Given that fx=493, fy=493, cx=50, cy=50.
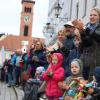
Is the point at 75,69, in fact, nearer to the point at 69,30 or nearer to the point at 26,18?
the point at 69,30

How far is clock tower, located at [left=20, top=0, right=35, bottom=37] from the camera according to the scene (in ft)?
383

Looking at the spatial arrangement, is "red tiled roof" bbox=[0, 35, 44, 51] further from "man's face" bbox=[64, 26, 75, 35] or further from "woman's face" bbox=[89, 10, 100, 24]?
"woman's face" bbox=[89, 10, 100, 24]

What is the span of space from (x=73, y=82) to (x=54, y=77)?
0.88 meters

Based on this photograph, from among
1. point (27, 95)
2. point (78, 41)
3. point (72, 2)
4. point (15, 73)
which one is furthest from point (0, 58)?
point (78, 41)

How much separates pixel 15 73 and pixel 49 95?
451 inches

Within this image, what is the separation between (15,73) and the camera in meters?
20.5

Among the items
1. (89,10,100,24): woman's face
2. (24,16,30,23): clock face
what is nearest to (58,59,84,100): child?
(89,10,100,24): woman's face

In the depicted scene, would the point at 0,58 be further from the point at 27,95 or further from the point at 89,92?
the point at 89,92

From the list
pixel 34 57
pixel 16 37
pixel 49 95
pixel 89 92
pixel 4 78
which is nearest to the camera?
pixel 89 92

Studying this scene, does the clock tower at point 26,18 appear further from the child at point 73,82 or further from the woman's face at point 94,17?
the child at point 73,82

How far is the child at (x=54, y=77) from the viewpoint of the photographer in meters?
9.11

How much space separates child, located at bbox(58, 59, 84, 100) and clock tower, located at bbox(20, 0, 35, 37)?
105459 millimetres

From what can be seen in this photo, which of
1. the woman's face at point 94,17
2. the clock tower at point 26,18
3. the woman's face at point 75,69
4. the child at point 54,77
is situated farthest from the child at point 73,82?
the clock tower at point 26,18

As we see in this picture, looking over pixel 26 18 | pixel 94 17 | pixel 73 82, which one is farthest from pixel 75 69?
pixel 26 18
